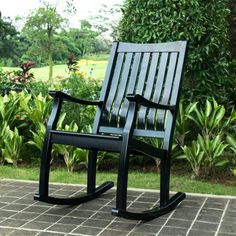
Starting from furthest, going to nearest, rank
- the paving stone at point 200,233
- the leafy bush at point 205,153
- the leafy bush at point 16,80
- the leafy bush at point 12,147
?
1. the leafy bush at point 16,80
2. the leafy bush at point 12,147
3. the leafy bush at point 205,153
4. the paving stone at point 200,233

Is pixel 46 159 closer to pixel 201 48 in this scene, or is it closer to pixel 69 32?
pixel 201 48

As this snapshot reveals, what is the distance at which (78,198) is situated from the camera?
3.77m

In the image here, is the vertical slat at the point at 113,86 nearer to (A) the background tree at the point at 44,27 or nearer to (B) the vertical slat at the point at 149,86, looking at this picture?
(B) the vertical slat at the point at 149,86

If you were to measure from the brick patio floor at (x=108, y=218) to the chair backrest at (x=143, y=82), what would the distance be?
0.60 meters

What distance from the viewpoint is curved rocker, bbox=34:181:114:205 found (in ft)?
11.6

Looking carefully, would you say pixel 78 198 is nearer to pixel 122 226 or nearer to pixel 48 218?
pixel 48 218

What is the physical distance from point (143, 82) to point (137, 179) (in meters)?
1.13

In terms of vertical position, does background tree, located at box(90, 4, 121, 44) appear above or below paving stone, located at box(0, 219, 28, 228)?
above

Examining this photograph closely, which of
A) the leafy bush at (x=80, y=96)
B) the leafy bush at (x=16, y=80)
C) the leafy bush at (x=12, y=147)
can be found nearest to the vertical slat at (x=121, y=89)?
the leafy bush at (x=80, y=96)

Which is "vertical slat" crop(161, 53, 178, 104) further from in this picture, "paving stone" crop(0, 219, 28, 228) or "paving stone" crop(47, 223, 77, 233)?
"paving stone" crop(0, 219, 28, 228)

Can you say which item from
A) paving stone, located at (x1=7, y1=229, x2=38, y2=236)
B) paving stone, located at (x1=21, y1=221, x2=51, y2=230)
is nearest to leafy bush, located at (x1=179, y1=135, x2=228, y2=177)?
paving stone, located at (x1=21, y1=221, x2=51, y2=230)

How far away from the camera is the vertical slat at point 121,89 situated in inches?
155

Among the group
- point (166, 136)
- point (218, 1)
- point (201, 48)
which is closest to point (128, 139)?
point (166, 136)

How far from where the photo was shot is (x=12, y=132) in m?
5.25
